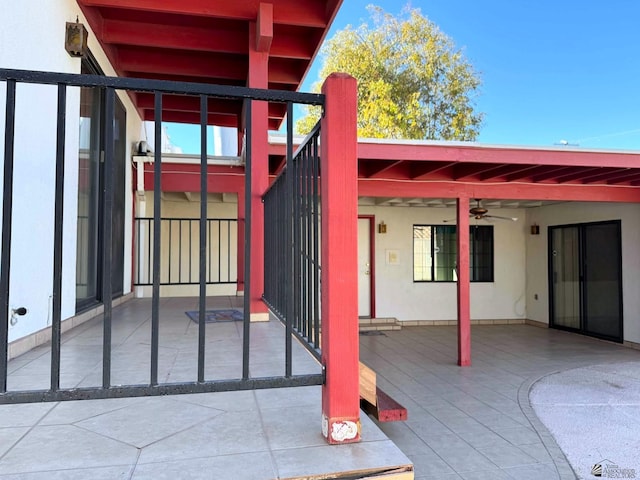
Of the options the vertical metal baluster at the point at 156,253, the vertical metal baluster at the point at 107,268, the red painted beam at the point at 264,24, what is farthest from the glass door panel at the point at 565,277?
the vertical metal baluster at the point at 107,268

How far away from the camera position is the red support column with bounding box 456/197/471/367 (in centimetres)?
606

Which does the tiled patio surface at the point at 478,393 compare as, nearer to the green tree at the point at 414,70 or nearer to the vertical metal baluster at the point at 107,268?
the vertical metal baluster at the point at 107,268

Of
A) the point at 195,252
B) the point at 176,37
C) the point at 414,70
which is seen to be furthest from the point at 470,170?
the point at 414,70

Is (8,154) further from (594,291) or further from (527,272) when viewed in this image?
(527,272)

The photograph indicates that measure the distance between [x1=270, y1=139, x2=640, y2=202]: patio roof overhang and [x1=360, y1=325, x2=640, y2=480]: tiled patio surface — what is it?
243 cm

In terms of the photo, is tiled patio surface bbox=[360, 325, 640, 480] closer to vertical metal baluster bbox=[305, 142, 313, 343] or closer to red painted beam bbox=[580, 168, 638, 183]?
vertical metal baluster bbox=[305, 142, 313, 343]

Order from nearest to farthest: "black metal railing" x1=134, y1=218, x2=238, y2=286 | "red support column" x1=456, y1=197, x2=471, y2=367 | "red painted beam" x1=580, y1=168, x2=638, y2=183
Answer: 1. "red painted beam" x1=580, y1=168, x2=638, y2=183
2. "red support column" x1=456, y1=197, x2=471, y2=367
3. "black metal railing" x1=134, y1=218, x2=238, y2=286

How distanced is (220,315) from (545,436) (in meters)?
3.10

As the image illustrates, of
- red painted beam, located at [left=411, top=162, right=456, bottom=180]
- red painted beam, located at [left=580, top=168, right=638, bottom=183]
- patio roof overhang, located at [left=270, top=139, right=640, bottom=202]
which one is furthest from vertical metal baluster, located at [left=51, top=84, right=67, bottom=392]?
red painted beam, located at [left=580, top=168, right=638, bottom=183]

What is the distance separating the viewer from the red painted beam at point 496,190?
619cm

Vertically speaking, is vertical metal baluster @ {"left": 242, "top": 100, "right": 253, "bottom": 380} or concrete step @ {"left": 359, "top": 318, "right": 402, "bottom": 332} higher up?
vertical metal baluster @ {"left": 242, "top": 100, "right": 253, "bottom": 380}

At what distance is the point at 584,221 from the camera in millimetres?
8414

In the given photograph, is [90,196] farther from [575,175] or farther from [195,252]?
[575,175]

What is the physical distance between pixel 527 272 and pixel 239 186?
7.11 meters
